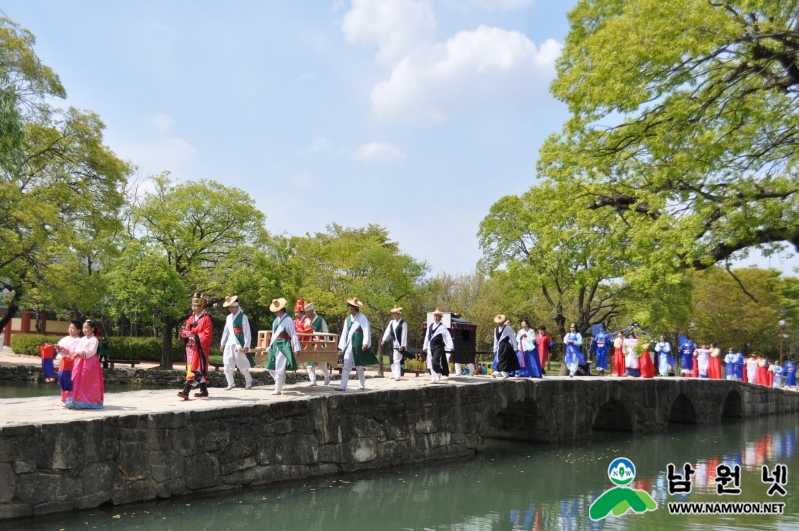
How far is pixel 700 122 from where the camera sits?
10.9 meters

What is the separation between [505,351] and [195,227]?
16.7m

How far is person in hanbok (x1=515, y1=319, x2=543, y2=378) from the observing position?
17.6 meters

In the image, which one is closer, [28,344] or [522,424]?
[522,424]

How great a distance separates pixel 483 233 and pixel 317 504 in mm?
22902

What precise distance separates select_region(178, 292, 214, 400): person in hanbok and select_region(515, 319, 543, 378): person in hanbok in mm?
8960

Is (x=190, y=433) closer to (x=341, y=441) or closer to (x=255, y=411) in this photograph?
(x=255, y=411)

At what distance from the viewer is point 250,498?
9367mm

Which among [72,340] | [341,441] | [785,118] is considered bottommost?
[341,441]

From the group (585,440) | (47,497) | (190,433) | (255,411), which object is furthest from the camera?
(585,440)

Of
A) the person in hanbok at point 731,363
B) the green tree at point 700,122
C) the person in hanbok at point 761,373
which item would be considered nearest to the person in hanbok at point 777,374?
the person in hanbok at point 761,373

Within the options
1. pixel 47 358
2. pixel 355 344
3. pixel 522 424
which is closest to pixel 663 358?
pixel 522 424

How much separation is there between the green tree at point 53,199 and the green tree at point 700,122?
53.3 ft

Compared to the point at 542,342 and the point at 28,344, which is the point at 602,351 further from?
the point at 28,344

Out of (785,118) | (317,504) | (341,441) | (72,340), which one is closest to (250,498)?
(317,504)
